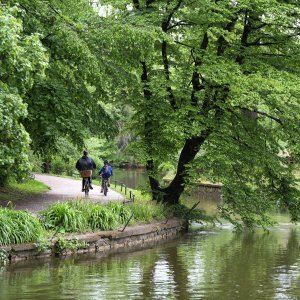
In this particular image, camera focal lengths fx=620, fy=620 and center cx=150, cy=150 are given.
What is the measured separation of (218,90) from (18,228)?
10.3 m

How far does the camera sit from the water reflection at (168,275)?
1286 cm

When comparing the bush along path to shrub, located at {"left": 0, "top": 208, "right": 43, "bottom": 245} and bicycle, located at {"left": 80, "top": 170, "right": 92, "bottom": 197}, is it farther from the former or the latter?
bicycle, located at {"left": 80, "top": 170, "right": 92, "bottom": 197}

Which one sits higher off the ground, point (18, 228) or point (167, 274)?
point (18, 228)

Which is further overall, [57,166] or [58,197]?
[57,166]

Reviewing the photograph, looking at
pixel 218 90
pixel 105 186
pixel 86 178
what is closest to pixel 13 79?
pixel 218 90

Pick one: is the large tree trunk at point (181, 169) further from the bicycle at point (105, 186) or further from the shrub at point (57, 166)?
the shrub at point (57, 166)

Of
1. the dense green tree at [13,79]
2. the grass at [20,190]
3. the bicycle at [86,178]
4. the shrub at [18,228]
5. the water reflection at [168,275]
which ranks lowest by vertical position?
the water reflection at [168,275]

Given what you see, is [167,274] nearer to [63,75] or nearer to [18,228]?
[18,228]

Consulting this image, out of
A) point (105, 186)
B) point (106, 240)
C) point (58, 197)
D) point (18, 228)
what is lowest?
point (106, 240)

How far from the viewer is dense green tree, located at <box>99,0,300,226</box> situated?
21453 millimetres

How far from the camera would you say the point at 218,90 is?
23.2 m

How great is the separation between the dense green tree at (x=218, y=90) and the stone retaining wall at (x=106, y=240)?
6.32 ft

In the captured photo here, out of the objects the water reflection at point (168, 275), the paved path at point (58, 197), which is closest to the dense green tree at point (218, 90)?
the paved path at point (58, 197)

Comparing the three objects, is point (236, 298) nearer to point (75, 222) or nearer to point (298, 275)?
point (298, 275)
